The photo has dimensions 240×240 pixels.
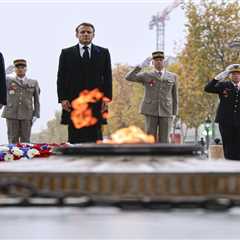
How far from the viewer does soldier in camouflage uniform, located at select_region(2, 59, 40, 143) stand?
43.4ft

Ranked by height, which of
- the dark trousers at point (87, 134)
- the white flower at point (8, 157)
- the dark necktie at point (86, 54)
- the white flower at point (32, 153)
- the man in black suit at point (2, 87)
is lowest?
the white flower at point (8, 157)

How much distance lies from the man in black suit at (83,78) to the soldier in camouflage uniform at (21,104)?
13.2 feet

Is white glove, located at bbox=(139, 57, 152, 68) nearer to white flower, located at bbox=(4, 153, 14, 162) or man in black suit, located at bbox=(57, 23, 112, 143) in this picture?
man in black suit, located at bbox=(57, 23, 112, 143)

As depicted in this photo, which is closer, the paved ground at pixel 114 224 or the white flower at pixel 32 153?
the paved ground at pixel 114 224

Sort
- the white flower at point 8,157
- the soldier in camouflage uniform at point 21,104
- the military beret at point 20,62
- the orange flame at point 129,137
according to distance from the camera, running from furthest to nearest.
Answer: the soldier in camouflage uniform at point 21,104, the military beret at point 20,62, the white flower at point 8,157, the orange flame at point 129,137

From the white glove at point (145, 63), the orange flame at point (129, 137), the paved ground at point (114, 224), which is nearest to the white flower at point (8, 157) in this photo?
the white glove at point (145, 63)

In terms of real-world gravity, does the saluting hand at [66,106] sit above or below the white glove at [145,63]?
below

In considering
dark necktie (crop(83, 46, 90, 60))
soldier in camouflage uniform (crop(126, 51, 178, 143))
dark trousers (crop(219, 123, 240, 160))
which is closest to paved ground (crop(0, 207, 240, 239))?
dark necktie (crop(83, 46, 90, 60))

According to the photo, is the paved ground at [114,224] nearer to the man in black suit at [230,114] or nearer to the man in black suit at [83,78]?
the man in black suit at [83,78]

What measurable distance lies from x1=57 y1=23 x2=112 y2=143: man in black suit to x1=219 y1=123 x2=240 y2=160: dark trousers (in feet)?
9.07

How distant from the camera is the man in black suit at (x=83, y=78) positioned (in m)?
8.88

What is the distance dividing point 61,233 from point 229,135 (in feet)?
28.6

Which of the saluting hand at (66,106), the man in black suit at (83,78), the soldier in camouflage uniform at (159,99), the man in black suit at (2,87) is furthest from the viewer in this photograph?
the soldier in camouflage uniform at (159,99)

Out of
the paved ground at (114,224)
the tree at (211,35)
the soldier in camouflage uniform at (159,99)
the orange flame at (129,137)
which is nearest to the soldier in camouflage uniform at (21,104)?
the soldier in camouflage uniform at (159,99)
